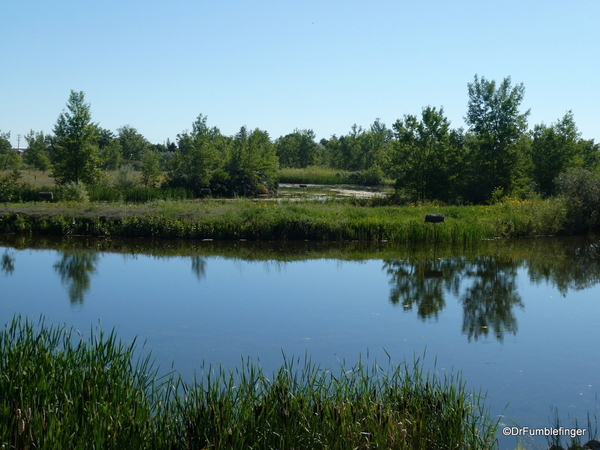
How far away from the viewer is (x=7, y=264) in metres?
17.8

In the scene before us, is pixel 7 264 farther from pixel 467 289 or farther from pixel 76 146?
pixel 76 146

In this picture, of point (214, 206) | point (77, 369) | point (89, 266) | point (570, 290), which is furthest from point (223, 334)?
point (214, 206)

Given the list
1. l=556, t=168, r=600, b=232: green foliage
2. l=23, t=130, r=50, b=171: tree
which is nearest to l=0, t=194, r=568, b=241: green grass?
l=556, t=168, r=600, b=232: green foliage

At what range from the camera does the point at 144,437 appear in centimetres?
534

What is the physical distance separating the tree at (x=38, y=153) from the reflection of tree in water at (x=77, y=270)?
35.7 meters

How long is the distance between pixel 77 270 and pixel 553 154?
1260 inches

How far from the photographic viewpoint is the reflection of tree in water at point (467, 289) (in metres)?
12.4

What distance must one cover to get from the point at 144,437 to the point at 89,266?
1329 cm

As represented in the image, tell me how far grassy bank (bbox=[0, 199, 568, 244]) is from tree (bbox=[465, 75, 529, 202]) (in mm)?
9144

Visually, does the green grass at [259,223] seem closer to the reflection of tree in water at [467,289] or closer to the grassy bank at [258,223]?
the grassy bank at [258,223]

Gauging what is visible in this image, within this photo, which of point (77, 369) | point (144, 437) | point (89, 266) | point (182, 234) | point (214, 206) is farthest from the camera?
point (214, 206)

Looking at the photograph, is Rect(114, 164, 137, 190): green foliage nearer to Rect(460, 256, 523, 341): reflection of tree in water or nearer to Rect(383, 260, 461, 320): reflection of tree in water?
Rect(383, 260, 461, 320): reflection of tree in water

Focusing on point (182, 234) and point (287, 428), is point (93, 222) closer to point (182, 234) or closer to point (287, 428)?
point (182, 234)

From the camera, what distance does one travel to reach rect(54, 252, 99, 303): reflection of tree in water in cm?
1430
